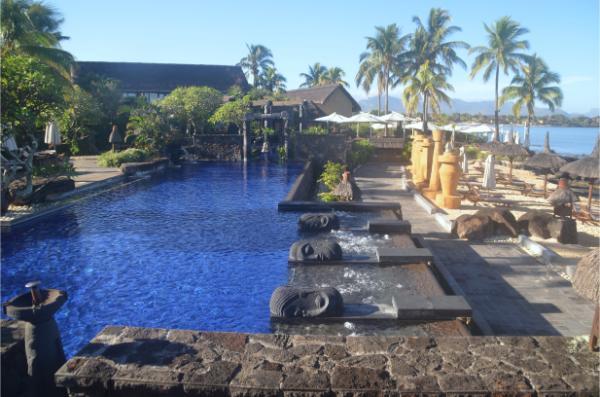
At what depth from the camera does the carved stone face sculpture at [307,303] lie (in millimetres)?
6110

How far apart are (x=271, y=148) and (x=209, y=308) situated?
77.7ft

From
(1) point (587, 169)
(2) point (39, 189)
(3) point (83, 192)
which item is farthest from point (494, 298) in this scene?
(3) point (83, 192)

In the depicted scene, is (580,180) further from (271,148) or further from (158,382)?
(158,382)

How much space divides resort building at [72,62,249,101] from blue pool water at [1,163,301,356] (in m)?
28.1

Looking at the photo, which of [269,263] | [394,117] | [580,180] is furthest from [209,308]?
[394,117]

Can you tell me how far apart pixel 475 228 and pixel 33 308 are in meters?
9.70

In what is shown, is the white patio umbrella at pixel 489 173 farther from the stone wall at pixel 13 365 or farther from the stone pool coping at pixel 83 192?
the stone wall at pixel 13 365

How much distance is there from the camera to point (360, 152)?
2636 centimetres

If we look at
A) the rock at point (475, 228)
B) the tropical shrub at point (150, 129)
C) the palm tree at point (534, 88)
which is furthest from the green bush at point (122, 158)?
the palm tree at point (534, 88)

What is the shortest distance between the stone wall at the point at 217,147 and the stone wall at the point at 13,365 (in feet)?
81.5

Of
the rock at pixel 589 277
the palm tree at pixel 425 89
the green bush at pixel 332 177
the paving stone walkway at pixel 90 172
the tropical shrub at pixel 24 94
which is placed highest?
the palm tree at pixel 425 89

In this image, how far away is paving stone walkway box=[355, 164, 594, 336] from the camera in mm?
6660

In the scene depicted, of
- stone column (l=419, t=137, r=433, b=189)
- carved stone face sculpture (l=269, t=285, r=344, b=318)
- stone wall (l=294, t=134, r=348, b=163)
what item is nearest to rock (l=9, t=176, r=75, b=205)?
carved stone face sculpture (l=269, t=285, r=344, b=318)

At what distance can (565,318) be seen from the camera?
6.83 meters
